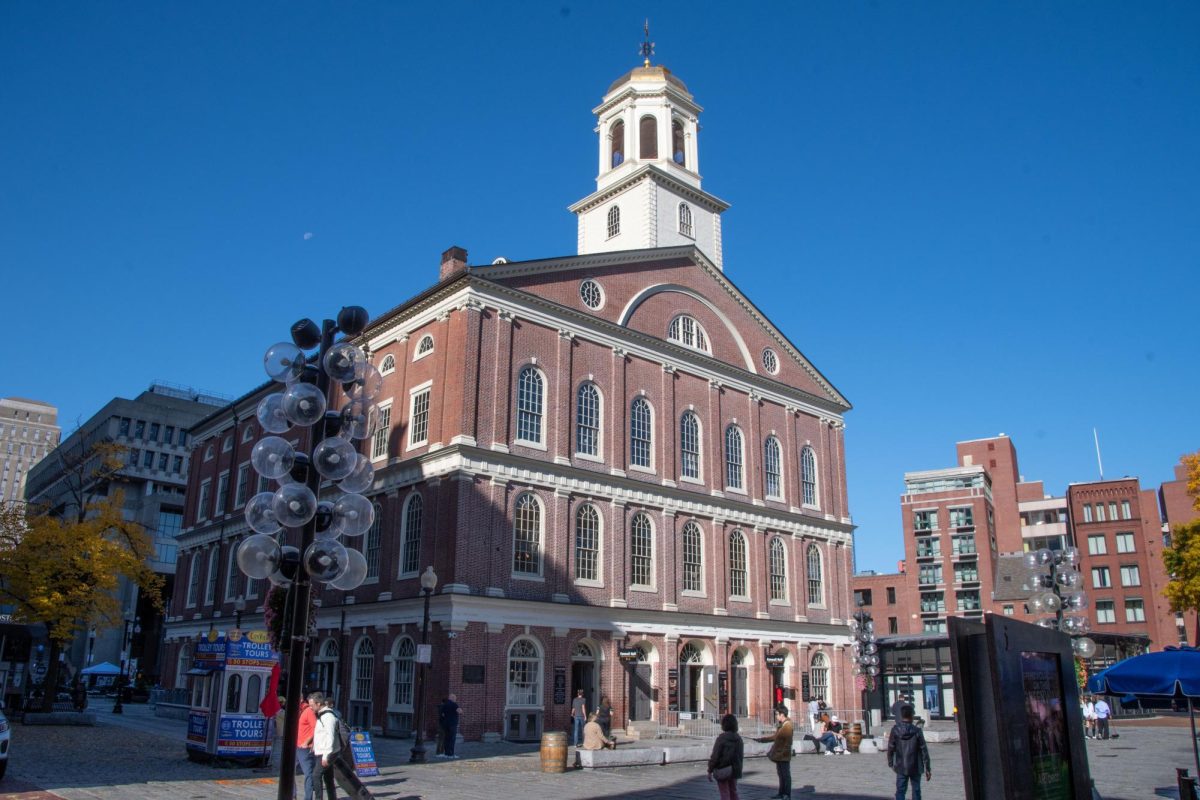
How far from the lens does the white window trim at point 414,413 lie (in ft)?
109

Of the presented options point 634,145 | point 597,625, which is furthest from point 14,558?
point 634,145

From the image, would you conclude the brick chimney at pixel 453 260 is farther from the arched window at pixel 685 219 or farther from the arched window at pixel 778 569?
the arched window at pixel 778 569

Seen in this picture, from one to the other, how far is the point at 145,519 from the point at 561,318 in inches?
2747

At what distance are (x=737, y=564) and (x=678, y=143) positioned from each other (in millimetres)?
20828

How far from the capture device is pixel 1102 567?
261 ft

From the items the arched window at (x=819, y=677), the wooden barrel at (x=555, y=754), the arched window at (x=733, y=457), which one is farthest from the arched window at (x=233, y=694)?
the arched window at (x=819, y=677)

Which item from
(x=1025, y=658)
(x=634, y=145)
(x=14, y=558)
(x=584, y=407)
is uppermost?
(x=634, y=145)

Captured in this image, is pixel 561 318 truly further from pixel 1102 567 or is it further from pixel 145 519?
pixel 145 519

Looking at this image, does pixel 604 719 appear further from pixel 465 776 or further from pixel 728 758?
pixel 728 758

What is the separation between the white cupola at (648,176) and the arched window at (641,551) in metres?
13.4

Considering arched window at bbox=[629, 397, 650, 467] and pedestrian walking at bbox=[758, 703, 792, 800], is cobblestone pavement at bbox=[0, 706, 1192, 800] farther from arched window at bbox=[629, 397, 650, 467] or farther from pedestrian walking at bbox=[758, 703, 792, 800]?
arched window at bbox=[629, 397, 650, 467]

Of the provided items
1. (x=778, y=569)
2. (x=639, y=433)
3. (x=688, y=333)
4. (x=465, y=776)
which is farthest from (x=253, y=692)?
(x=778, y=569)

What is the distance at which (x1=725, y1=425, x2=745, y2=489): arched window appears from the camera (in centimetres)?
4078

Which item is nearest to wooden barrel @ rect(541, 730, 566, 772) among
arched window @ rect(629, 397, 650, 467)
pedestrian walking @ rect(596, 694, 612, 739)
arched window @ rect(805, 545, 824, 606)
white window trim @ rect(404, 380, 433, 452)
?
pedestrian walking @ rect(596, 694, 612, 739)
